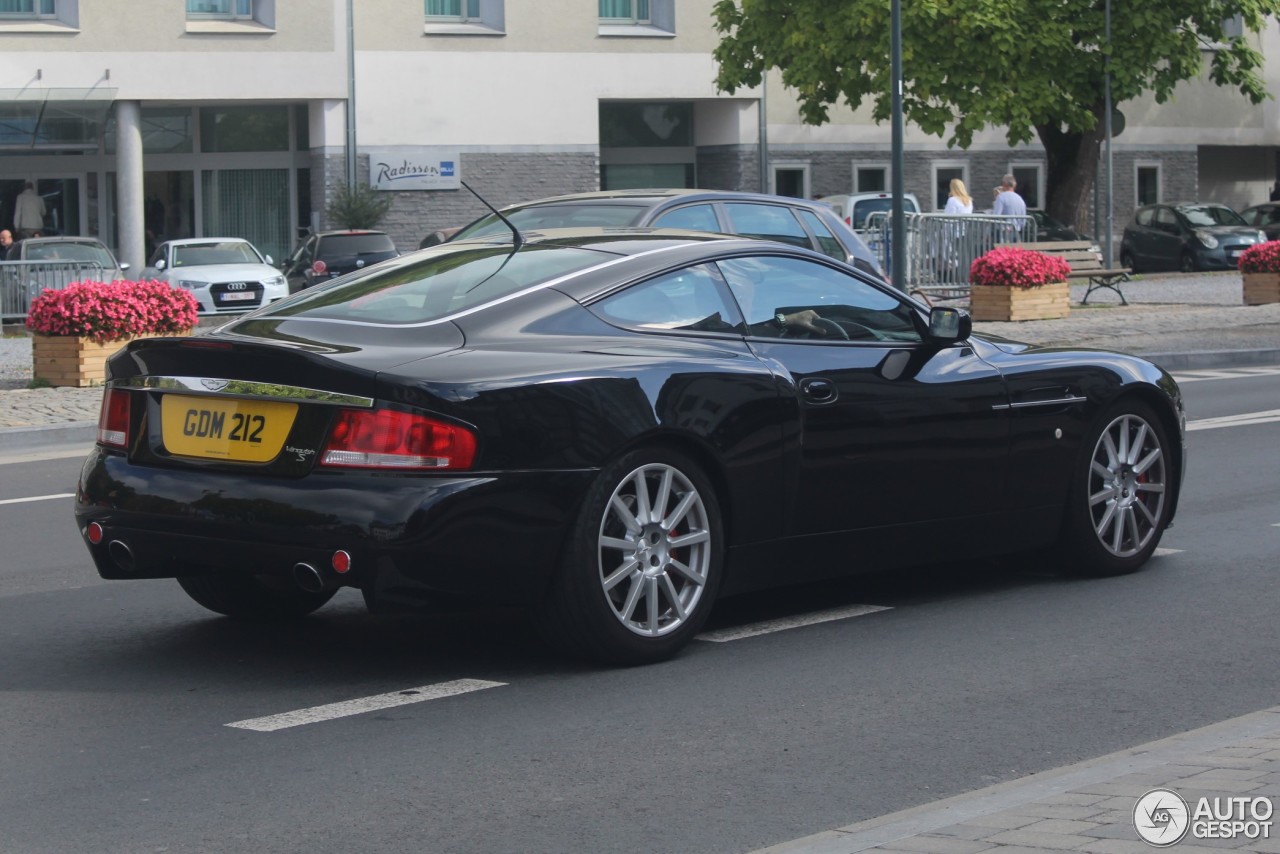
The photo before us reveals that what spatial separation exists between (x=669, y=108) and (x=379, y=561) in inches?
1586

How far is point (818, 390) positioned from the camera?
703 centimetres

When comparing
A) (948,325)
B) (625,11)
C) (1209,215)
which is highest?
(625,11)

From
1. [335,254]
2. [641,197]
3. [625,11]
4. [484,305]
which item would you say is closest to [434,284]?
[484,305]

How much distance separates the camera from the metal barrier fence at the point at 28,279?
1064 inches

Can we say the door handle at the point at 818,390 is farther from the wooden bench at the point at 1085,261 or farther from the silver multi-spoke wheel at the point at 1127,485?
the wooden bench at the point at 1085,261

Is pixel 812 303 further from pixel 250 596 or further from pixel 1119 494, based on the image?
pixel 250 596

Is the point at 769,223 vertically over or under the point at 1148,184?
under

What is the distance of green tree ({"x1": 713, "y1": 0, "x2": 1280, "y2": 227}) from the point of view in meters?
37.0

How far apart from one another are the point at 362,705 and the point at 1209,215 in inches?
1591

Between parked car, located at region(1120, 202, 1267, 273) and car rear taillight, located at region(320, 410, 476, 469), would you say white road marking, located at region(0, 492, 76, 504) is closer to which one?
car rear taillight, located at region(320, 410, 476, 469)

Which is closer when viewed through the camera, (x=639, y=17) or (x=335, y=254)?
(x=335, y=254)

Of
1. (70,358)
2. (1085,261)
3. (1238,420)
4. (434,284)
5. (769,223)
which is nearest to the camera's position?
(434,284)

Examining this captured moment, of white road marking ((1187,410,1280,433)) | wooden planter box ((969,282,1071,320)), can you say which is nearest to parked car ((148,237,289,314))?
wooden planter box ((969,282,1071,320))

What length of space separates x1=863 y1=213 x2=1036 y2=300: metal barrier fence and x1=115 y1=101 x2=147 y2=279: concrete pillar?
17363mm
